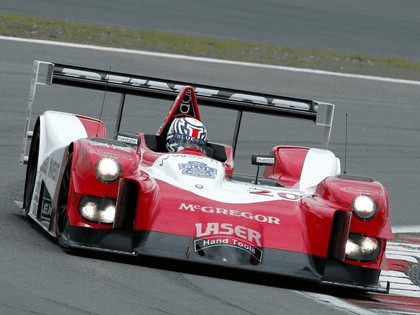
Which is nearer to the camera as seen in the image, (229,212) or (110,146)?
(229,212)

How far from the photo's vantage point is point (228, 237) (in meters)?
7.96

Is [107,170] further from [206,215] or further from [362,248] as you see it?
[362,248]

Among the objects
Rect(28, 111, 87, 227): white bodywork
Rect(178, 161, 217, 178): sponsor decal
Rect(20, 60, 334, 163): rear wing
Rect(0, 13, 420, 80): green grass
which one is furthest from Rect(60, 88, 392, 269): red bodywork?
Rect(0, 13, 420, 80): green grass

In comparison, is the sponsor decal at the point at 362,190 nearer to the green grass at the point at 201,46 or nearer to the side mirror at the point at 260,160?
the side mirror at the point at 260,160

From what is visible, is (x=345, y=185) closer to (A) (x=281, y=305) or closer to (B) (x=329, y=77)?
(A) (x=281, y=305)

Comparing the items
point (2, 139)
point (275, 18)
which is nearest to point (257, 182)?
point (2, 139)

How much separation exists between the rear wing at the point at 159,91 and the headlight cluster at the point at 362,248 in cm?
237

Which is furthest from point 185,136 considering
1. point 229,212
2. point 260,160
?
point 229,212

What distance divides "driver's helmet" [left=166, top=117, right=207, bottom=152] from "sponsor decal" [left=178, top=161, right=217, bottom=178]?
2.68 ft

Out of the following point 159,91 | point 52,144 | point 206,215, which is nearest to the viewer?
point 206,215

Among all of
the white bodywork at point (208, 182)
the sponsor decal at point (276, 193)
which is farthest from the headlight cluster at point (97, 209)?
the sponsor decal at point (276, 193)

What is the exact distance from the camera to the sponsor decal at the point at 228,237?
7.94 m

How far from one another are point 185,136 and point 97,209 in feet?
5.53

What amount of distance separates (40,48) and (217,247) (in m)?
10.5
